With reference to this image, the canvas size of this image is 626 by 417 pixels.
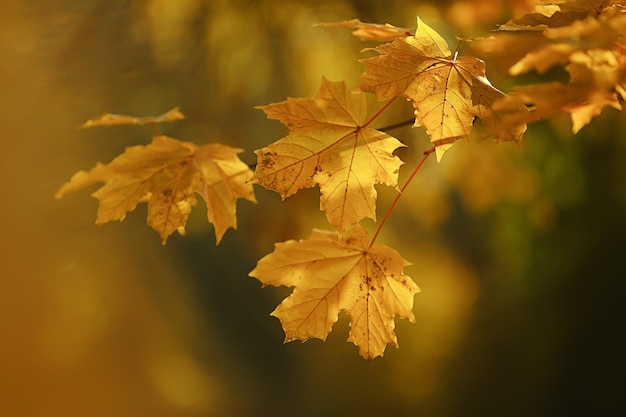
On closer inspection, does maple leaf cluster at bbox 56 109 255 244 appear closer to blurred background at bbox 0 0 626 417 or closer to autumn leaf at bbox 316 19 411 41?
autumn leaf at bbox 316 19 411 41

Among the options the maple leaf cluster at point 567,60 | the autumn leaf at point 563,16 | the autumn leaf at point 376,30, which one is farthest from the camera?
the autumn leaf at point 376,30

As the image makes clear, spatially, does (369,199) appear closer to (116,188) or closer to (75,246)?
(116,188)

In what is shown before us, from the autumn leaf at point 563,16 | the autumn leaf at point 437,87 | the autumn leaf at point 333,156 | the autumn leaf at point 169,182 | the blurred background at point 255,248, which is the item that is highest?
→ the autumn leaf at point 563,16

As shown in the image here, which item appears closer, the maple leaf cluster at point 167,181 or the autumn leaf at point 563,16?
the autumn leaf at point 563,16

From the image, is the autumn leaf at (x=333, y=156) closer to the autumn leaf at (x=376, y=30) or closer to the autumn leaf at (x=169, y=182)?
the autumn leaf at (x=376, y=30)

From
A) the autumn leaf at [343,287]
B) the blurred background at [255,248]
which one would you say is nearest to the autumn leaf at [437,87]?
the autumn leaf at [343,287]

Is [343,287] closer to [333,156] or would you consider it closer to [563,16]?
[333,156]

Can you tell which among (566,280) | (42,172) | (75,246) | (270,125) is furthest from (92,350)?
(566,280)
